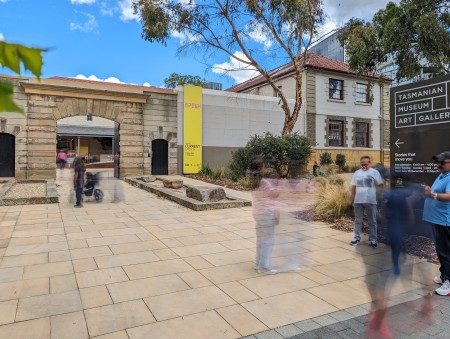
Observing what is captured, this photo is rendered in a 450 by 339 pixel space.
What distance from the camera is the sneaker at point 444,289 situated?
4.39 metres

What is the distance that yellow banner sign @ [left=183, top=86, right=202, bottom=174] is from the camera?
22859mm

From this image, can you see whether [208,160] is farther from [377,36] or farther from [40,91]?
[377,36]

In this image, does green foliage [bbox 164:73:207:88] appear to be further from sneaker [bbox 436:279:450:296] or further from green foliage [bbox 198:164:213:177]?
sneaker [bbox 436:279:450:296]

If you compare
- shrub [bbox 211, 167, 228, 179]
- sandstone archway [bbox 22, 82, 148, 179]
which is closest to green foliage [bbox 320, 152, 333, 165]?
shrub [bbox 211, 167, 228, 179]

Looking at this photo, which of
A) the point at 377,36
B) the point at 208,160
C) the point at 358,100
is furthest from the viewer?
the point at 358,100

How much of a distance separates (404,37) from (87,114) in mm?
17089

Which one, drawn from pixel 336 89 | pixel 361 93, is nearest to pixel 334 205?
pixel 336 89

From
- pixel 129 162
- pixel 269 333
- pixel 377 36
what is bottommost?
pixel 269 333

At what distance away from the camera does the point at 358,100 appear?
29781mm

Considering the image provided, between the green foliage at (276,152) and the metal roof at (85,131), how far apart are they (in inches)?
860

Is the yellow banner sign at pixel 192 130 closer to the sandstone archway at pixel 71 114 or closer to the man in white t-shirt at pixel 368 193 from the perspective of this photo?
the sandstone archway at pixel 71 114

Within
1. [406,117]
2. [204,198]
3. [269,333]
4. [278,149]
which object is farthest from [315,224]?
[278,149]

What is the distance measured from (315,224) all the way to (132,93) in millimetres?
15647

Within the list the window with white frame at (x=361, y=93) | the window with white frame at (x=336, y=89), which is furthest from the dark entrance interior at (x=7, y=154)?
the window with white frame at (x=361, y=93)
